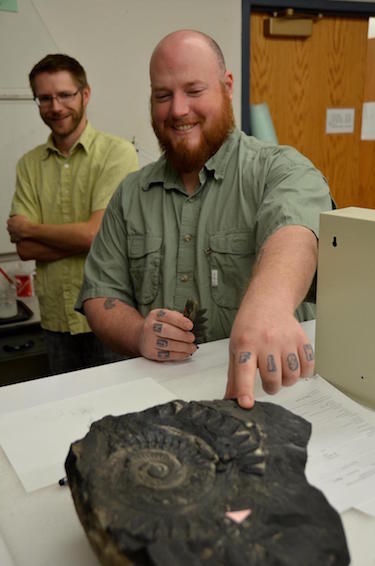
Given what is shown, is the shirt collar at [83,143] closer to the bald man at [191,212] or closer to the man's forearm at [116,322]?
the bald man at [191,212]

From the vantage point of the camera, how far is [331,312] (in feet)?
3.23

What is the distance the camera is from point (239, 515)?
0.52 meters

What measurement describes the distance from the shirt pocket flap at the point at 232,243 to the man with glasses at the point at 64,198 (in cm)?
64

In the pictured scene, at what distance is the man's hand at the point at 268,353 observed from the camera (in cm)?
75

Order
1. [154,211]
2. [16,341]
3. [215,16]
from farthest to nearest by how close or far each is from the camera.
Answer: [215,16] → [16,341] → [154,211]

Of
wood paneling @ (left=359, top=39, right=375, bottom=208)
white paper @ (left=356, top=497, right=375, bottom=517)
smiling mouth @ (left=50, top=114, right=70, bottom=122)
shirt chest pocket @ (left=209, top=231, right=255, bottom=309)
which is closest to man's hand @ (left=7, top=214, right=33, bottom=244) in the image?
smiling mouth @ (left=50, top=114, right=70, bottom=122)

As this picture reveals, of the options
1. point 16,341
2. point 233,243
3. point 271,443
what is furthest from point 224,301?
point 16,341

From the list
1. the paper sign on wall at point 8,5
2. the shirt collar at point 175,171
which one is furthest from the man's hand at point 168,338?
the paper sign on wall at point 8,5

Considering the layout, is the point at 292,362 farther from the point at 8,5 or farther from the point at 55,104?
the point at 8,5

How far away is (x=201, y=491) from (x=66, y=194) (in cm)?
160

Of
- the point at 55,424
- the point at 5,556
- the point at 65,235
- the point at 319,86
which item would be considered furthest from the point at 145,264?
the point at 319,86

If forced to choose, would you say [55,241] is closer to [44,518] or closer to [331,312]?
[331,312]

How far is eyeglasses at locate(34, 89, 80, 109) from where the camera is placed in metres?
1.91

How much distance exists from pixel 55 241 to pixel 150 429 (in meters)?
1.36
